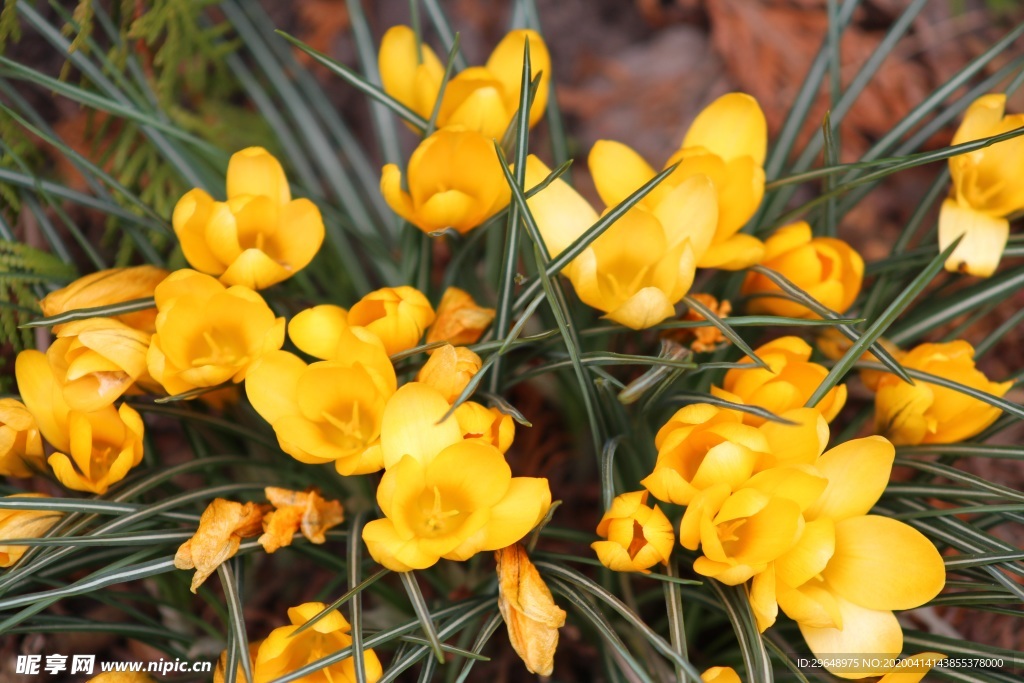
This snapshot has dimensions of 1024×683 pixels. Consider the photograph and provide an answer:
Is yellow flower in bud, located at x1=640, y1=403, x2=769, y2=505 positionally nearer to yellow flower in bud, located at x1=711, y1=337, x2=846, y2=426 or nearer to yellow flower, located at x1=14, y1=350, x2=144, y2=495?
yellow flower in bud, located at x1=711, y1=337, x2=846, y2=426

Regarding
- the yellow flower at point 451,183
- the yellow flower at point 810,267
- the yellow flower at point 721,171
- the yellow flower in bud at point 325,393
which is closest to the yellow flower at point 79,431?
the yellow flower in bud at point 325,393

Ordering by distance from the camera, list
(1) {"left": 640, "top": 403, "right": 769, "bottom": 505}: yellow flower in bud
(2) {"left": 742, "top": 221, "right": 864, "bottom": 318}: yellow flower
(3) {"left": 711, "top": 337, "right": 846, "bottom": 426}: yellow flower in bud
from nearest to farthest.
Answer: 1. (1) {"left": 640, "top": 403, "right": 769, "bottom": 505}: yellow flower in bud
2. (3) {"left": 711, "top": 337, "right": 846, "bottom": 426}: yellow flower in bud
3. (2) {"left": 742, "top": 221, "right": 864, "bottom": 318}: yellow flower

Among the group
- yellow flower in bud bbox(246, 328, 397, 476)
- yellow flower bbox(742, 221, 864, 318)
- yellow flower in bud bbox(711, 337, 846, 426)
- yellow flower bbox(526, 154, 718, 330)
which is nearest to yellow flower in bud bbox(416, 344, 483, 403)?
yellow flower in bud bbox(246, 328, 397, 476)

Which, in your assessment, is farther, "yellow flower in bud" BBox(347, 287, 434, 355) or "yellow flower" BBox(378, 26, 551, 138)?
"yellow flower" BBox(378, 26, 551, 138)

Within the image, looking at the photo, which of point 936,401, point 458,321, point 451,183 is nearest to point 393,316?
point 458,321

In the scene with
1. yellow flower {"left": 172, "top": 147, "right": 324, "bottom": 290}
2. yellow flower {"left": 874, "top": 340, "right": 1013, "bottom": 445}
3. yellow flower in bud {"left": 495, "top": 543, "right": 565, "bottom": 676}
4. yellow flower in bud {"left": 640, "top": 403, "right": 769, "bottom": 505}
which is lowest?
yellow flower {"left": 874, "top": 340, "right": 1013, "bottom": 445}

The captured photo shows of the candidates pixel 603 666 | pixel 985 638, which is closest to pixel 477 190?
pixel 603 666

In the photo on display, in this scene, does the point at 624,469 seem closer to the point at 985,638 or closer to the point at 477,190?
the point at 477,190

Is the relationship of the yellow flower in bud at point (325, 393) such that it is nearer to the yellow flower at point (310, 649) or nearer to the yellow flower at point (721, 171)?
the yellow flower at point (310, 649)
